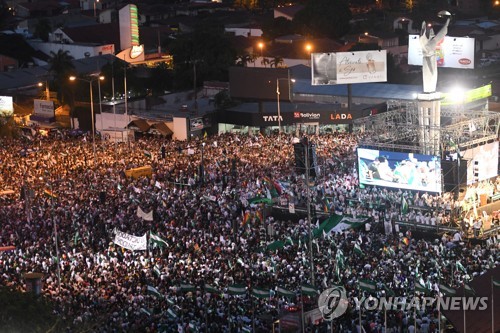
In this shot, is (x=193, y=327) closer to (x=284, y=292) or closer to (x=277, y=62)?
(x=284, y=292)

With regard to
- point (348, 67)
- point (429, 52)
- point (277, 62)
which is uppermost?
point (429, 52)

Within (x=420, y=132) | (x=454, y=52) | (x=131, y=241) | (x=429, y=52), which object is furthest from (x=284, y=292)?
(x=454, y=52)

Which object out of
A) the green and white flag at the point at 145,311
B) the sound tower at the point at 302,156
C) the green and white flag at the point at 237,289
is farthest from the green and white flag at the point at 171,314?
the sound tower at the point at 302,156

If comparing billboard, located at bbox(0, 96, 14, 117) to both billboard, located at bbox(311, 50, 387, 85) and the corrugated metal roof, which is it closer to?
the corrugated metal roof

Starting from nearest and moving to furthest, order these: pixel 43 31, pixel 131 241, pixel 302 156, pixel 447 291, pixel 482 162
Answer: pixel 447 291, pixel 131 241, pixel 482 162, pixel 302 156, pixel 43 31

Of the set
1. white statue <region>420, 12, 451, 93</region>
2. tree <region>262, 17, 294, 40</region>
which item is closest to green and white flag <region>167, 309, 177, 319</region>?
white statue <region>420, 12, 451, 93</region>

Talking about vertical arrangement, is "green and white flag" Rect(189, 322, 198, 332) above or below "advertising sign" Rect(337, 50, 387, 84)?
below
